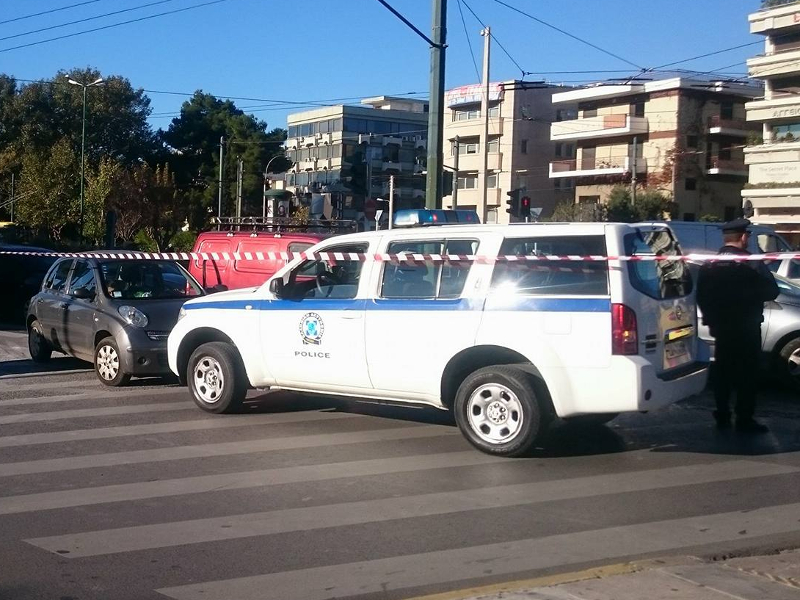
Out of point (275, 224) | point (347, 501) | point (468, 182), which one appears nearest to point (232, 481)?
point (347, 501)

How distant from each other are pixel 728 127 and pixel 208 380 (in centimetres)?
4865

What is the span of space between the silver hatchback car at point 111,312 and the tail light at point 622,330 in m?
6.10

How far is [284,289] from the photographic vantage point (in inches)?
383

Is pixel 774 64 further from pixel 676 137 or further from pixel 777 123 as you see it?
pixel 676 137

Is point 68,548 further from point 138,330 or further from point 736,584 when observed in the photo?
point 138,330

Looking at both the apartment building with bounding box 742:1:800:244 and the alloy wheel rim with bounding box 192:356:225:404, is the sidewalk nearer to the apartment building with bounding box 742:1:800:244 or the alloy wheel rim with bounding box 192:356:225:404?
the alloy wheel rim with bounding box 192:356:225:404

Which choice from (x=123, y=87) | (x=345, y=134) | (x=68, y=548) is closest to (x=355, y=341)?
(x=68, y=548)

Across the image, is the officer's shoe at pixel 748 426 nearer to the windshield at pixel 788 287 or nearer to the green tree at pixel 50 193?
the windshield at pixel 788 287

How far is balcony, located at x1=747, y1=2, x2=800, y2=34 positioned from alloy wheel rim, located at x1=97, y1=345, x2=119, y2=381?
137ft

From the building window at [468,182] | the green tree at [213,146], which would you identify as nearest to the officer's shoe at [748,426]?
the building window at [468,182]

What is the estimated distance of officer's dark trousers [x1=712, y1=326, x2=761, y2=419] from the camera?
30.5 feet

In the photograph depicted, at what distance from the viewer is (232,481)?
758 cm

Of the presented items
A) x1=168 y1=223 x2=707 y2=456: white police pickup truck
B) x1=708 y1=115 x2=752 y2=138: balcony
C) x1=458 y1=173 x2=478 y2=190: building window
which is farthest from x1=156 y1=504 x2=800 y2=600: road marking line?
x1=458 y1=173 x2=478 y2=190: building window

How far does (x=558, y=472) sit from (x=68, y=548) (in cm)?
370
